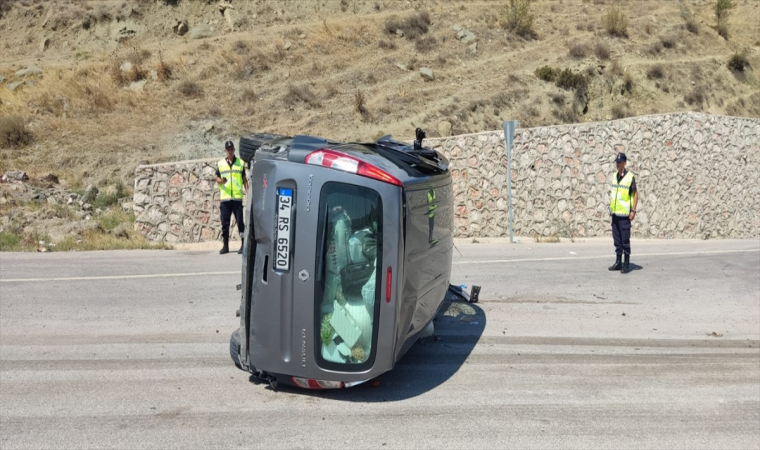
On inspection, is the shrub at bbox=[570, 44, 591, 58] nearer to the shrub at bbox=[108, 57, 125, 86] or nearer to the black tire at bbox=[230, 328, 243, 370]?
the shrub at bbox=[108, 57, 125, 86]

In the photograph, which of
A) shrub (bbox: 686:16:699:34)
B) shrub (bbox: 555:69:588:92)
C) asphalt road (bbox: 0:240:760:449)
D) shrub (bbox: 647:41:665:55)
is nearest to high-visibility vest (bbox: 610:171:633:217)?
asphalt road (bbox: 0:240:760:449)

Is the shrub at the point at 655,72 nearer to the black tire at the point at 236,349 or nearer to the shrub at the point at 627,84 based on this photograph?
the shrub at the point at 627,84

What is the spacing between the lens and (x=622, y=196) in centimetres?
1200

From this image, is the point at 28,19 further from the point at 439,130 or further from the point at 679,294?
the point at 679,294

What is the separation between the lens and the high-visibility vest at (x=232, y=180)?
13.4 meters

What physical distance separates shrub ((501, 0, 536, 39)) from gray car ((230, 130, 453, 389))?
107 feet

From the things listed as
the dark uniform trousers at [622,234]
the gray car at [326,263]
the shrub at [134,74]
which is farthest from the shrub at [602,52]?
the gray car at [326,263]

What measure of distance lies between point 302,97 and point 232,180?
15.4m

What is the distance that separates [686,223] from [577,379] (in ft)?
49.3

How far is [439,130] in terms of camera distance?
1033 inches

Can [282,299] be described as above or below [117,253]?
above

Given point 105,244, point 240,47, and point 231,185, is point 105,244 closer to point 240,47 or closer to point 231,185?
point 231,185

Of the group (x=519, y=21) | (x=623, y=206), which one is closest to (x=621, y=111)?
(x=519, y=21)

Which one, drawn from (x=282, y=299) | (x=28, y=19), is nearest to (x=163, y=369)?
(x=282, y=299)
